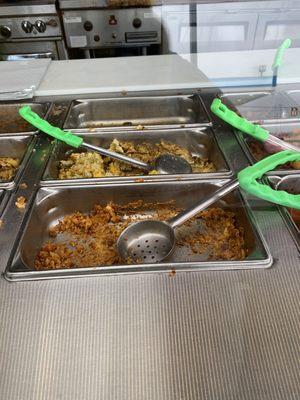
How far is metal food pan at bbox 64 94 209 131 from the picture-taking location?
1516mm

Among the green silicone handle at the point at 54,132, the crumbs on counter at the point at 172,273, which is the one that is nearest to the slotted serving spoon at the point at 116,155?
the green silicone handle at the point at 54,132

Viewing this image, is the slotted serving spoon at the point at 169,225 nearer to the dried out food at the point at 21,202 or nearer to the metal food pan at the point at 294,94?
the dried out food at the point at 21,202

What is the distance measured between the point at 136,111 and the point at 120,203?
653 millimetres

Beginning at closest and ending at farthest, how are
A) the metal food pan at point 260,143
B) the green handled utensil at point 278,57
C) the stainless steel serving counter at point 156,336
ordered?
the stainless steel serving counter at point 156,336, the metal food pan at point 260,143, the green handled utensil at point 278,57

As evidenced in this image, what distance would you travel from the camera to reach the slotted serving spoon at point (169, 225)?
2.79 ft

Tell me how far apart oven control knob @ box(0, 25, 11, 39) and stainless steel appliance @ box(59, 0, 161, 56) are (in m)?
0.54

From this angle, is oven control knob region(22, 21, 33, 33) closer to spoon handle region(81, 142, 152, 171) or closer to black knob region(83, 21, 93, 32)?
black knob region(83, 21, 93, 32)

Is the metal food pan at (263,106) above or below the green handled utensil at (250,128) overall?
below

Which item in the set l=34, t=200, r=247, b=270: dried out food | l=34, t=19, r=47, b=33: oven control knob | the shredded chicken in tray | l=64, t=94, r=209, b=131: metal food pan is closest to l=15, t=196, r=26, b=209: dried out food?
l=34, t=200, r=247, b=270: dried out food

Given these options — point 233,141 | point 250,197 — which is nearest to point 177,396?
point 250,197

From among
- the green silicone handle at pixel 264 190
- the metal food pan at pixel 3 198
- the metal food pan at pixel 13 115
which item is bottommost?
the metal food pan at pixel 13 115

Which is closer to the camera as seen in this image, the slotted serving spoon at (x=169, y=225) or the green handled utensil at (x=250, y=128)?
the slotted serving spoon at (x=169, y=225)

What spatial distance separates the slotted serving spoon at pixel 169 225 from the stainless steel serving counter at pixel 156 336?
0.53 feet

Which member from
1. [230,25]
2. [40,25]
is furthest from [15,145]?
[40,25]
